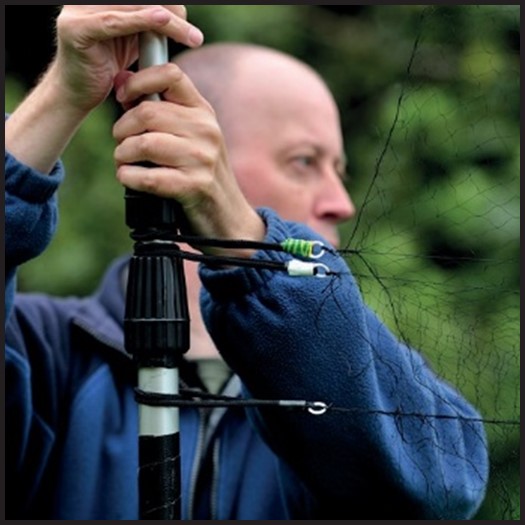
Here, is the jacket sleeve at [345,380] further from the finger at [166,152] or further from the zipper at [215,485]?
the zipper at [215,485]

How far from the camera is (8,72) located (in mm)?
2578

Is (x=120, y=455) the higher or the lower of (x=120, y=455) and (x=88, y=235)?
the lower

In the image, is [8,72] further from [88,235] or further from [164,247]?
[164,247]

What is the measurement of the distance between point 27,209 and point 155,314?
0.22m

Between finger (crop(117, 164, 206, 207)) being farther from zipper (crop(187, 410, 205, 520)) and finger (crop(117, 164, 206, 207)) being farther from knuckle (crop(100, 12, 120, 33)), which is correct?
zipper (crop(187, 410, 205, 520))

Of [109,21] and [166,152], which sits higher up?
[109,21]

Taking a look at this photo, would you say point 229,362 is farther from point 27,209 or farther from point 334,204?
point 334,204

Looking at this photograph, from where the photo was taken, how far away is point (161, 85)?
866 mm

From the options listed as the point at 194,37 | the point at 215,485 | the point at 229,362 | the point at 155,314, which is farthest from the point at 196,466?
the point at 194,37

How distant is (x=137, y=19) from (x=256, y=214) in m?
0.20

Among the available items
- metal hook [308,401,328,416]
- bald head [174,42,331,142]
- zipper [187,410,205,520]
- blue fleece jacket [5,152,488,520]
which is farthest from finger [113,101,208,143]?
bald head [174,42,331,142]

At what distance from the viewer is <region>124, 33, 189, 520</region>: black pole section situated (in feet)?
2.85

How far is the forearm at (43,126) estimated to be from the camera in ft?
3.15

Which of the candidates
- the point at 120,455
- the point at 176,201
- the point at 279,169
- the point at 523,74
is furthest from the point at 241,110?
the point at 176,201
